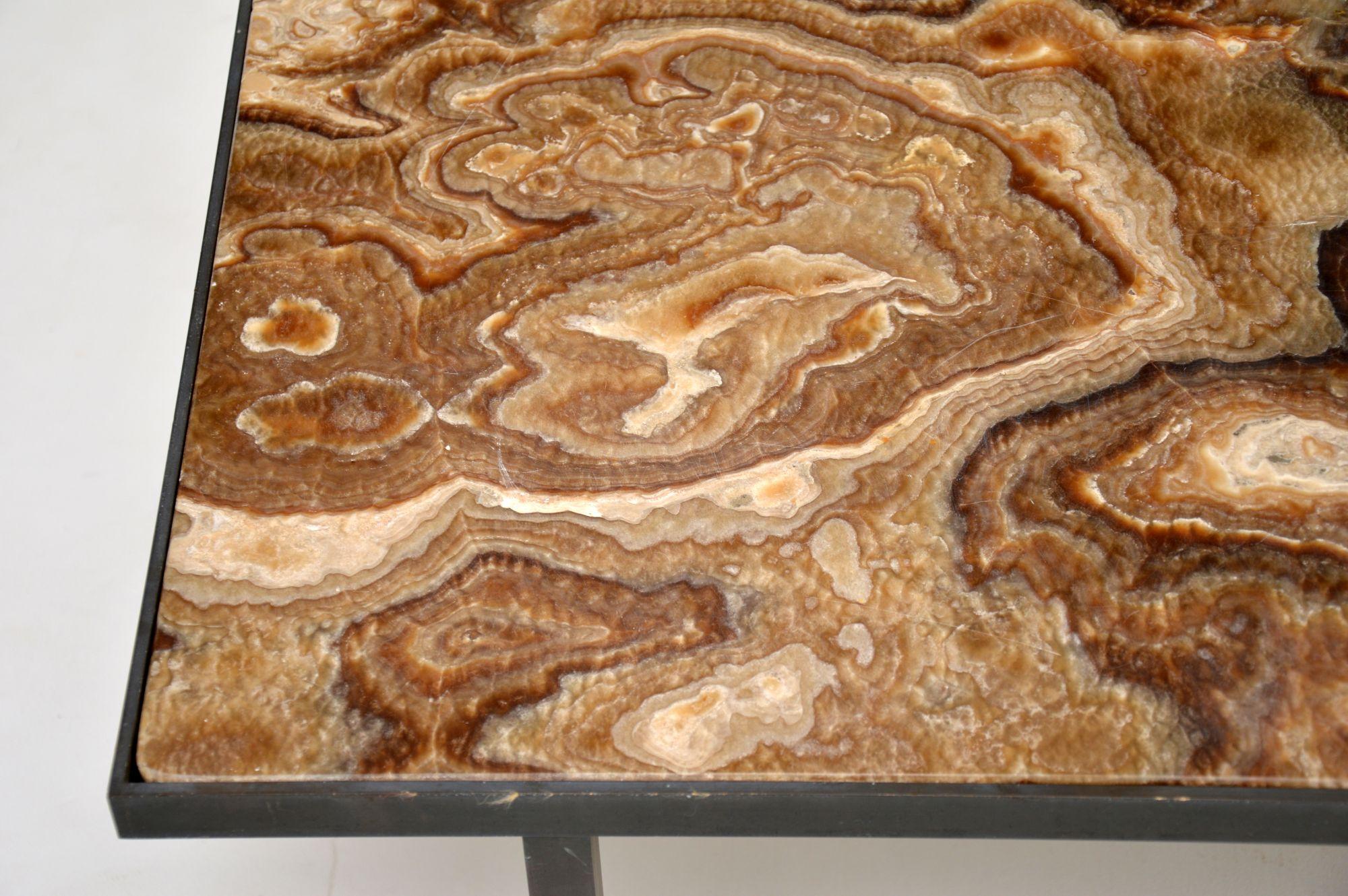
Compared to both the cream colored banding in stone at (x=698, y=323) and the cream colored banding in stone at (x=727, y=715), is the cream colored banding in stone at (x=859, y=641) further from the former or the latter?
the cream colored banding in stone at (x=698, y=323)

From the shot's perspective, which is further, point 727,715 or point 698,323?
point 698,323

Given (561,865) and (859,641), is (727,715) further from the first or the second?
(561,865)

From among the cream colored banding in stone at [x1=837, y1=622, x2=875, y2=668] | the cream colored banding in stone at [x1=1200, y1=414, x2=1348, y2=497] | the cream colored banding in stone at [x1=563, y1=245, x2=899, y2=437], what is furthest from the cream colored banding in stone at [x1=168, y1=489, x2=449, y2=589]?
the cream colored banding in stone at [x1=1200, y1=414, x2=1348, y2=497]

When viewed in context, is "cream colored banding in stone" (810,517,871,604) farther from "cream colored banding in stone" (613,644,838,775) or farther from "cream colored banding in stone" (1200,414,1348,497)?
"cream colored banding in stone" (1200,414,1348,497)

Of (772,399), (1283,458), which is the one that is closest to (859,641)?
(772,399)

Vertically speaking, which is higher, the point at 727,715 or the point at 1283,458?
the point at 1283,458

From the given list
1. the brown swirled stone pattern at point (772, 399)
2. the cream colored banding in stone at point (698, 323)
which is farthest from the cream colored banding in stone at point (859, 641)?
the cream colored banding in stone at point (698, 323)
